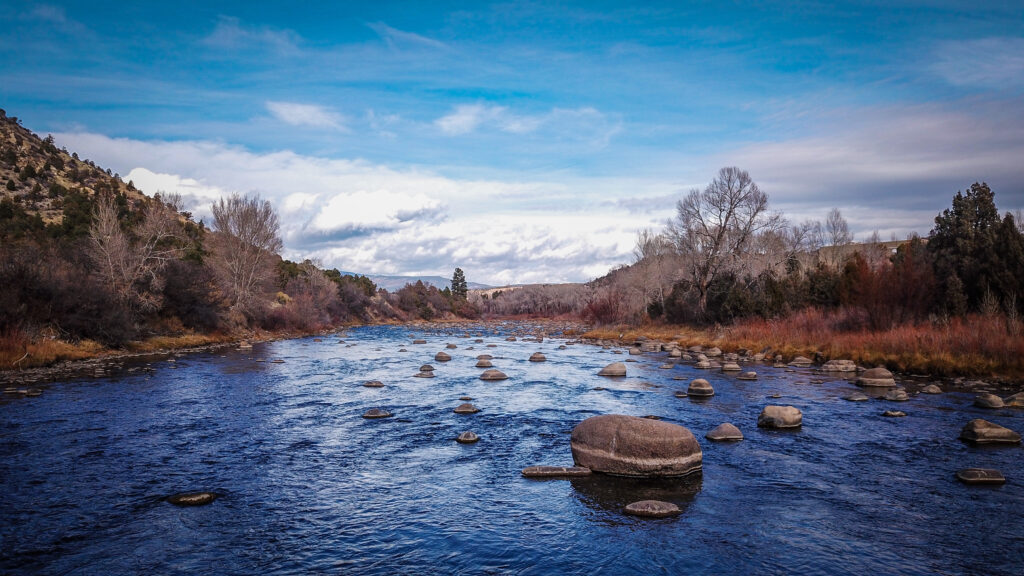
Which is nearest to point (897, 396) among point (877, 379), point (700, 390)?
point (877, 379)

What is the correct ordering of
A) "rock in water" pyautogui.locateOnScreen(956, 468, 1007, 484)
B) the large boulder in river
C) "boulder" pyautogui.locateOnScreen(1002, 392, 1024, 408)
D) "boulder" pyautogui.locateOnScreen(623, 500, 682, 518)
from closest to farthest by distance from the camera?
1. "boulder" pyautogui.locateOnScreen(623, 500, 682, 518)
2. "rock in water" pyautogui.locateOnScreen(956, 468, 1007, 484)
3. the large boulder in river
4. "boulder" pyautogui.locateOnScreen(1002, 392, 1024, 408)

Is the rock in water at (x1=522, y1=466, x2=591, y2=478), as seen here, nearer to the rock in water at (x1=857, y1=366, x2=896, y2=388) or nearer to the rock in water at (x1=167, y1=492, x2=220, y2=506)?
the rock in water at (x1=167, y1=492, x2=220, y2=506)

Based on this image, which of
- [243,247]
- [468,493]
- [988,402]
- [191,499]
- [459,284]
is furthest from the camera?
[459,284]

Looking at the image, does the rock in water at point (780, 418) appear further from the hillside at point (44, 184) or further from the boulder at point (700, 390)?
the hillside at point (44, 184)

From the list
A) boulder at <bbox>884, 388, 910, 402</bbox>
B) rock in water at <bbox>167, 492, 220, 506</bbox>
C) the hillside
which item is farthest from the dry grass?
the hillside

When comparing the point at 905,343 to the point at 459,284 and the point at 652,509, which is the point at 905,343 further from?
the point at 459,284

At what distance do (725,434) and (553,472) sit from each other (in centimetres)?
453

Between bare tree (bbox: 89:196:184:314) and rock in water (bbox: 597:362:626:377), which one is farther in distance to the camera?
bare tree (bbox: 89:196:184:314)

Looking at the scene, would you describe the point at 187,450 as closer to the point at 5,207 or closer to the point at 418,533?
the point at 418,533

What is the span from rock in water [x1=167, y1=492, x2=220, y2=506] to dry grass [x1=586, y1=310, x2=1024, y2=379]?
73.0ft

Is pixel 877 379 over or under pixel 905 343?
under

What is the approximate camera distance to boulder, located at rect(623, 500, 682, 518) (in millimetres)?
8008

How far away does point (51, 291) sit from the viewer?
23938 millimetres

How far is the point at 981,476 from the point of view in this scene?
909 cm
